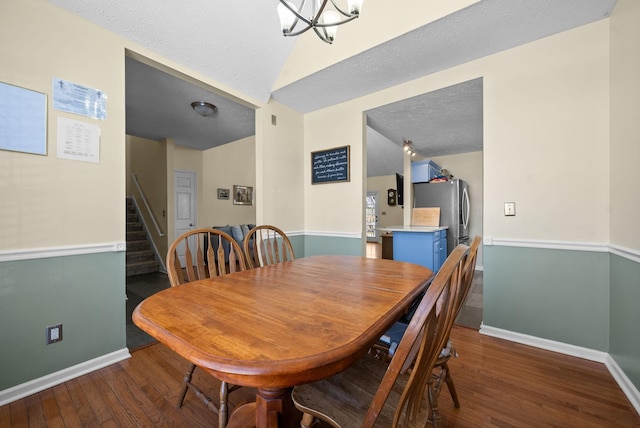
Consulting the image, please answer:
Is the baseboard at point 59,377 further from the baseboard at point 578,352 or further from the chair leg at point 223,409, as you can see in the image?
the baseboard at point 578,352

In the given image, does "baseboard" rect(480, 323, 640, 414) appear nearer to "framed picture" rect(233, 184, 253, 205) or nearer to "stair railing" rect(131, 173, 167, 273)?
"stair railing" rect(131, 173, 167, 273)

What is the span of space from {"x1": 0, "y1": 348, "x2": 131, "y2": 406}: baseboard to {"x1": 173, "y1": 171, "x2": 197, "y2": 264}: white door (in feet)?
11.3

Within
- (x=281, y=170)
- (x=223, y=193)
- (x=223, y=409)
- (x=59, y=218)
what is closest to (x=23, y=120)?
(x=59, y=218)

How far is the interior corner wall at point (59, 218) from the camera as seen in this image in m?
1.43

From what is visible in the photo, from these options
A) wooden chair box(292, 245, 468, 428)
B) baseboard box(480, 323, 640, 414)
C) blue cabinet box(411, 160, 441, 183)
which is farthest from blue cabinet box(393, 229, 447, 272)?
wooden chair box(292, 245, 468, 428)

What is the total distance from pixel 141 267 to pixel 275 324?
4.69 metres

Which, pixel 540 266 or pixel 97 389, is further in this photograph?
pixel 540 266

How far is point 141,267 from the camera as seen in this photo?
434 cm

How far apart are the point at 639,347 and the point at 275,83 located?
11.1ft

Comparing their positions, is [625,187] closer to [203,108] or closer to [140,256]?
[203,108]

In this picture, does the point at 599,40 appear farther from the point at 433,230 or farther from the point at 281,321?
the point at 281,321

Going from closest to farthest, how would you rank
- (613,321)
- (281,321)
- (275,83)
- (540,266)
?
(281,321) → (613,321) → (540,266) → (275,83)

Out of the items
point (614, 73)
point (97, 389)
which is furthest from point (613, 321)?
point (97, 389)

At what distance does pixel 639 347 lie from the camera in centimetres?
135
